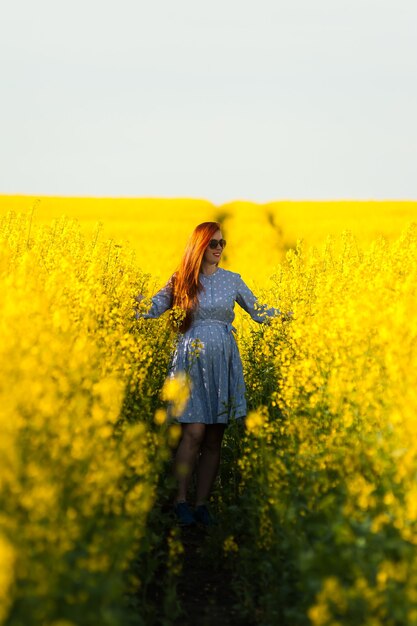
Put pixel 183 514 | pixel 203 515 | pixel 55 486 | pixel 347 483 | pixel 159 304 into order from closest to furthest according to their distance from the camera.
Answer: pixel 55 486 → pixel 347 483 → pixel 183 514 → pixel 203 515 → pixel 159 304

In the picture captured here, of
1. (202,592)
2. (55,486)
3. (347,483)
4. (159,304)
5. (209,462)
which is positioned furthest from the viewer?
(159,304)

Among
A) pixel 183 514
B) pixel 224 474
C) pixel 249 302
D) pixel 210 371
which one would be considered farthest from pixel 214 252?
pixel 183 514

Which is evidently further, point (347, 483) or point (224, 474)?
point (224, 474)

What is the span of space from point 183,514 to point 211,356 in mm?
1078

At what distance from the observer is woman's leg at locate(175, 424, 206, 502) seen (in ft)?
20.6

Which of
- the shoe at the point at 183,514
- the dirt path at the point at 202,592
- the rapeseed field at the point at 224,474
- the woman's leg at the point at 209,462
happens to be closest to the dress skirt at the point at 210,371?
the woman's leg at the point at 209,462

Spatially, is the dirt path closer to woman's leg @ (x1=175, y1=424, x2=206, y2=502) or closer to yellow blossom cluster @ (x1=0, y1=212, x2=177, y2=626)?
woman's leg @ (x1=175, y1=424, x2=206, y2=502)

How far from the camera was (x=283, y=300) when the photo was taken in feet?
32.2

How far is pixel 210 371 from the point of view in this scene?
651cm

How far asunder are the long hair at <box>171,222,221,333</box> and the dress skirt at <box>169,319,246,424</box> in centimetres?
16

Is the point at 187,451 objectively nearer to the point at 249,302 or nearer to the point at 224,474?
the point at 224,474

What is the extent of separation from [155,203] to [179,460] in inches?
1249

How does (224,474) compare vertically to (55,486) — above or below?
above

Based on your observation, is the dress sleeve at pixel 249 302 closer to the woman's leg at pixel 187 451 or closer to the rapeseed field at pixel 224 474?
the rapeseed field at pixel 224 474
